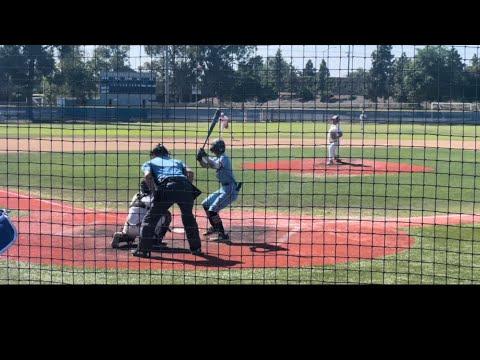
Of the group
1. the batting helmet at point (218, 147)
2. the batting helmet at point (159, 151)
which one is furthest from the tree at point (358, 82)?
the batting helmet at point (159, 151)

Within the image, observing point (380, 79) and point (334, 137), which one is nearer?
point (380, 79)

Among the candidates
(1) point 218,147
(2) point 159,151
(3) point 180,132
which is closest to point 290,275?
(2) point 159,151

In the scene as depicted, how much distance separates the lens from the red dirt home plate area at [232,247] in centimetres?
898

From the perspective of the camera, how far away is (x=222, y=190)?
35.4ft

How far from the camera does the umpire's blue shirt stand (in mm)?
9492

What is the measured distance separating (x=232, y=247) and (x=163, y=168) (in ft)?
4.79

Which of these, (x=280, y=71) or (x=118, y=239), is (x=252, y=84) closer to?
(x=118, y=239)

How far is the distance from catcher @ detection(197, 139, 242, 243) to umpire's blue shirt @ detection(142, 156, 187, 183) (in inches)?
29.3

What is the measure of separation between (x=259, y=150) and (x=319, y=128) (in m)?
7.71

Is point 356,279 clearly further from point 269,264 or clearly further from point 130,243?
point 130,243

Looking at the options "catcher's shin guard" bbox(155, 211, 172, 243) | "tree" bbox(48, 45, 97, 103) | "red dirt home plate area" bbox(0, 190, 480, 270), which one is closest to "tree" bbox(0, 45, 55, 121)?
"tree" bbox(48, 45, 97, 103)

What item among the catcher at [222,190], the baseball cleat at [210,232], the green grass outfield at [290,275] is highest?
the catcher at [222,190]

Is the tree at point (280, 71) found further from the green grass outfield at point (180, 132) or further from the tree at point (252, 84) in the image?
the green grass outfield at point (180, 132)

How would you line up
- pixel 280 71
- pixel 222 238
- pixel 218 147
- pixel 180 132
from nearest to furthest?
pixel 280 71
pixel 222 238
pixel 218 147
pixel 180 132
